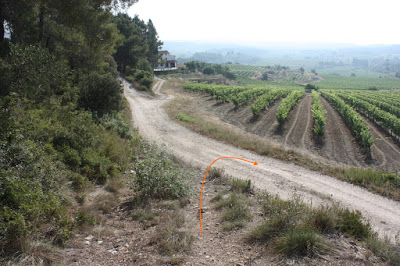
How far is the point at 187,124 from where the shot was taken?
19.4 meters

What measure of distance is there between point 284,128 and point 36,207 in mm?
19951

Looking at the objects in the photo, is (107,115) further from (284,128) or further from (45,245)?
(284,128)

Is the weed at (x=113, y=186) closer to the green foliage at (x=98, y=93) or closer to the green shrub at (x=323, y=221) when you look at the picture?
the green shrub at (x=323, y=221)

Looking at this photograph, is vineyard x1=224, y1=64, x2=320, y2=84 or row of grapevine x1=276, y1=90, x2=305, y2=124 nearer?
row of grapevine x1=276, y1=90, x2=305, y2=124

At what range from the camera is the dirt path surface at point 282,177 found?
25.6 feet

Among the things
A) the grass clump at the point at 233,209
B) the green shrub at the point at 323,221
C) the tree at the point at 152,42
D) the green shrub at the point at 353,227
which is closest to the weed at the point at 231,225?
the grass clump at the point at 233,209

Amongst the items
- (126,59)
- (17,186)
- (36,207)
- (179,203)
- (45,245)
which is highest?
(126,59)

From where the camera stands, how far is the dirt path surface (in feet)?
25.6

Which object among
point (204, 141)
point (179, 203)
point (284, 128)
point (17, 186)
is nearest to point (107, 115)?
point (204, 141)

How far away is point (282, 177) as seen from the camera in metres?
10.3

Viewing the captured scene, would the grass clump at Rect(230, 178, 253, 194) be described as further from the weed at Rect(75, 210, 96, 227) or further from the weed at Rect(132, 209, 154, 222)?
the weed at Rect(75, 210, 96, 227)

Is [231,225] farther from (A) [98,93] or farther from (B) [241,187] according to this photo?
(A) [98,93]

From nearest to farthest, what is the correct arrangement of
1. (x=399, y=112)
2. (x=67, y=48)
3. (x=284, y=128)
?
1. (x=67, y=48)
2. (x=284, y=128)
3. (x=399, y=112)

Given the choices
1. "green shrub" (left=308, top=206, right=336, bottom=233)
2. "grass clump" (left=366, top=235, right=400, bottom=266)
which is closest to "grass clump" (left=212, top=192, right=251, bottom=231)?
"green shrub" (left=308, top=206, right=336, bottom=233)
